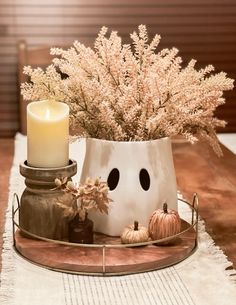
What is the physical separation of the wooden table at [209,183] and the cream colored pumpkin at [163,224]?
11 centimetres

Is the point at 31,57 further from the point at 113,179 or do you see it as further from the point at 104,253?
the point at 104,253

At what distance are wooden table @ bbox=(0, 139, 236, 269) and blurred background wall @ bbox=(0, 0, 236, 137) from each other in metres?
1.01

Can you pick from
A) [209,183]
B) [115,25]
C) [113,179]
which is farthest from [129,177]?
[115,25]

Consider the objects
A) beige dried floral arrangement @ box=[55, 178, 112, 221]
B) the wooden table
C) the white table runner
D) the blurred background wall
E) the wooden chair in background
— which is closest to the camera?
the white table runner

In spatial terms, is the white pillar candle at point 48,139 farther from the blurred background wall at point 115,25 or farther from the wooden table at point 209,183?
the blurred background wall at point 115,25

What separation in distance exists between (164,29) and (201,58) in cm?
23

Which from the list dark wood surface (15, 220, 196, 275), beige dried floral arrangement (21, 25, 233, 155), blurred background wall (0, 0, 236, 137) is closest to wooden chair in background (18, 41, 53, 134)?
blurred background wall (0, 0, 236, 137)

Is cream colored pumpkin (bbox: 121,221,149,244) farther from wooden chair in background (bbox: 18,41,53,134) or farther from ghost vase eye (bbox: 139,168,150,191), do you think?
wooden chair in background (bbox: 18,41,53,134)

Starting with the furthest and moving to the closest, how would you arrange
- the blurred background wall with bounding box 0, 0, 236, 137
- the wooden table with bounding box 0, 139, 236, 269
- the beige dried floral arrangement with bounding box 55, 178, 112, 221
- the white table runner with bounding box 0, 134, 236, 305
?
the blurred background wall with bounding box 0, 0, 236, 137 < the wooden table with bounding box 0, 139, 236, 269 < the beige dried floral arrangement with bounding box 55, 178, 112, 221 < the white table runner with bounding box 0, 134, 236, 305

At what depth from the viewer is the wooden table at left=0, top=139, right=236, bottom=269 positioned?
118 cm

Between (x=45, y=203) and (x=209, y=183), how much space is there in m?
0.61

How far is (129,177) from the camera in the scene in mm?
1069

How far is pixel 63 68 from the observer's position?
109cm

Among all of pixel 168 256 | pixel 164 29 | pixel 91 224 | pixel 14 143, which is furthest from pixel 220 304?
pixel 164 29
